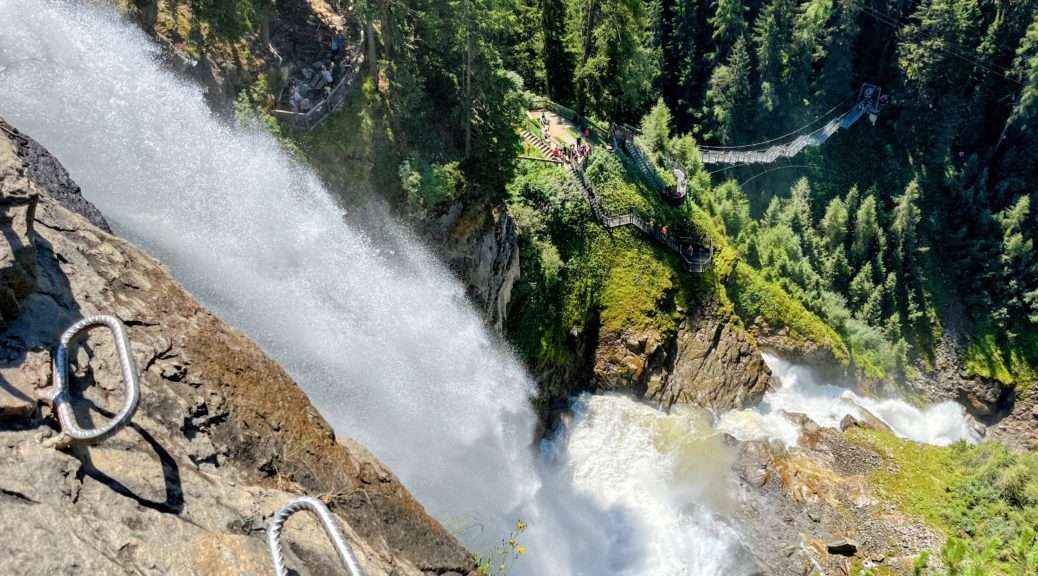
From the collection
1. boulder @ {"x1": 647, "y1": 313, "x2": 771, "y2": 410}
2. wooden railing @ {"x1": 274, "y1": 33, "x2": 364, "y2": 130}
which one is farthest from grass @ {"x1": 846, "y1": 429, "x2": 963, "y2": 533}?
wooden railing @ {"x1": 274, "y1": 33, "x2": 364, "y2": 130}

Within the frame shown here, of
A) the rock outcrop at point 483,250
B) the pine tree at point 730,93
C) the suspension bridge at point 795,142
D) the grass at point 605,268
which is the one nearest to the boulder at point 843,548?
the grass at point 605,268

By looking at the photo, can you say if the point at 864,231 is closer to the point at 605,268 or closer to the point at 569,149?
the point at 605,268

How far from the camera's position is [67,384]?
9.01 m

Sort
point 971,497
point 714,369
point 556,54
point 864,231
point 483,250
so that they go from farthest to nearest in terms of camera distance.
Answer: point 864,231 → point 556,54 → point 714,369 → point 483,250 → point 971,497

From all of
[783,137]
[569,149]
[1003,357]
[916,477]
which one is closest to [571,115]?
[569,149]

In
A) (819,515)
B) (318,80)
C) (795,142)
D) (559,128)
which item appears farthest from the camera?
(795,142)

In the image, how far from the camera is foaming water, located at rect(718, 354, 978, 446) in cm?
3169

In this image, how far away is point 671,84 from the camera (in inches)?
2047

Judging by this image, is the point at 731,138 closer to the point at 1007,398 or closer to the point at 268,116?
the point at 1007,398

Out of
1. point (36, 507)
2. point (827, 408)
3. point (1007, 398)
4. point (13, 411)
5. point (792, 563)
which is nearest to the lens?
point (36, 507)

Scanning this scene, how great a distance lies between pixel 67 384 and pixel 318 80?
2097 centimetres

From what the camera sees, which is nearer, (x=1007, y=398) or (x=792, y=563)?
(x=792, y=563)

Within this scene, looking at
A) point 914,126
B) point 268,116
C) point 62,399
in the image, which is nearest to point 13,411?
point 62,399

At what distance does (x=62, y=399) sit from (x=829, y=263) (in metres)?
46.1
